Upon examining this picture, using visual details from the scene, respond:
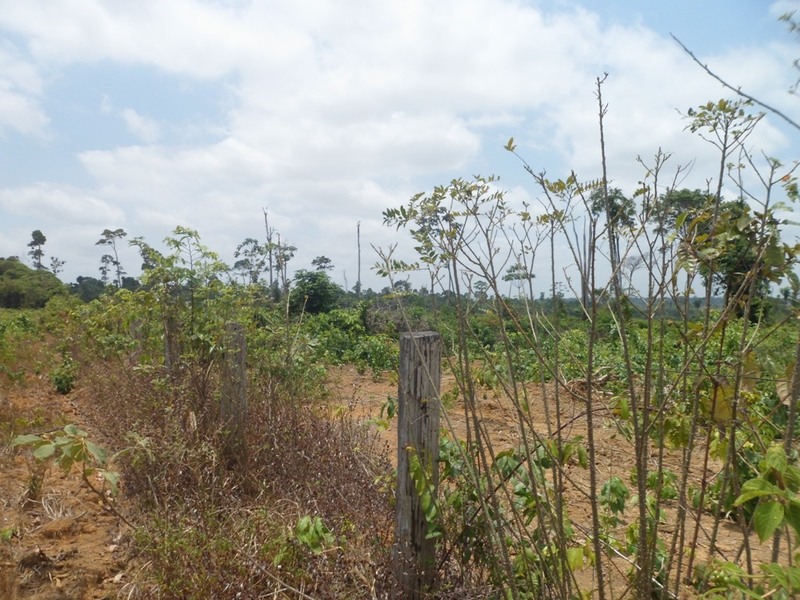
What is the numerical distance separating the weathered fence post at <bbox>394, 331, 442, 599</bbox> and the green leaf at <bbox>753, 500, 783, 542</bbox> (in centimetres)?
158

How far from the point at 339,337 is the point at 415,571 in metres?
14.8

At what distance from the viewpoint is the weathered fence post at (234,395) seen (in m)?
4.80

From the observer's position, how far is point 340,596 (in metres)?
2.85

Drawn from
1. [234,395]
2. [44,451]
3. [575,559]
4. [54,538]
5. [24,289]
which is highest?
[24,289]

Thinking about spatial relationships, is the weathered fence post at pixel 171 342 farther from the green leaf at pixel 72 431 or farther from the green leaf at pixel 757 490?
the green leaf at pixel 757 490

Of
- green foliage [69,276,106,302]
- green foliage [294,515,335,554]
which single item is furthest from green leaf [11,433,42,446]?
green foliage [69,276,106,302]

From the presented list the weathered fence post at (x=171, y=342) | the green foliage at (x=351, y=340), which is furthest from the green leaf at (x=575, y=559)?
the green foliage at (x=351, y=340)

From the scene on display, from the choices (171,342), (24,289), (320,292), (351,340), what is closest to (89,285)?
(24,289)

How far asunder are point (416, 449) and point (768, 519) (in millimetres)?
1672

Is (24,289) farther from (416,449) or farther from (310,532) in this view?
(416,449)

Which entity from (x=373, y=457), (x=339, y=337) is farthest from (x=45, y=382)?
(x=373, y=457)

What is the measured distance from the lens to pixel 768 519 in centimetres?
117

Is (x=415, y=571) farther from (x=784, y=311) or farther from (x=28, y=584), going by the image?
(x=28, y=584)

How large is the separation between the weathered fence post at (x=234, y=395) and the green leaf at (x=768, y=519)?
3932mm
